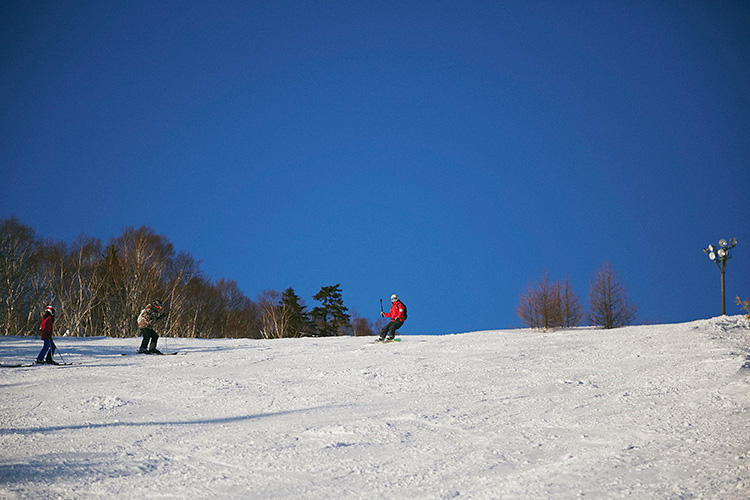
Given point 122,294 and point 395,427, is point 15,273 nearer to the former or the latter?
point 122,294

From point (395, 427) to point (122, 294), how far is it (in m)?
40.2

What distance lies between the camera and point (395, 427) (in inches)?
292

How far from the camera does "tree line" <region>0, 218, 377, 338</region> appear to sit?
3812cm

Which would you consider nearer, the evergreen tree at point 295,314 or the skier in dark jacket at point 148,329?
the skier in dark jacket at point 148,329

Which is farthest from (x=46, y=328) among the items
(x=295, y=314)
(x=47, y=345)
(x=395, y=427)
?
(x=295, y=314)

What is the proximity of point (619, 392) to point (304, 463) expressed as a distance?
598cm

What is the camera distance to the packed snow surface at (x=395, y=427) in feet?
17.3

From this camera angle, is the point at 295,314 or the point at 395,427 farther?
the point at 295,314

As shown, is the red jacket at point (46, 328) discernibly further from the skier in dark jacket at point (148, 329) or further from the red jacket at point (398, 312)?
the red jacket at point (398, 312)

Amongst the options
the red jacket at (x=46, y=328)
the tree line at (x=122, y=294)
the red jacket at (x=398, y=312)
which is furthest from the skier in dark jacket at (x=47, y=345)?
the tree line at (x=122, y=294)

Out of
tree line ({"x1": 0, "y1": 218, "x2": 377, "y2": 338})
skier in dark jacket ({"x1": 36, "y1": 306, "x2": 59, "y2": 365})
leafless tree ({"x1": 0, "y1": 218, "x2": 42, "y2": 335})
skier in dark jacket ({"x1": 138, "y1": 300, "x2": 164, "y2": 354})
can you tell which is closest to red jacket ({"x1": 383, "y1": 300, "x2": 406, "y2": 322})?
skier in dark jacket ({"x1": 138, "y1": 300, "x2": 164, "y2": 354})

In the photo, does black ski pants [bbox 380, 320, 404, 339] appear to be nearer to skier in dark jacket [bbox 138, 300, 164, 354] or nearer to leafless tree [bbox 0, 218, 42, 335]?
skier in dark jacket [bbox 138, 300, 164, 354]

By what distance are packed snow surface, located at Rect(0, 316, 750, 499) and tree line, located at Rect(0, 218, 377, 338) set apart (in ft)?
84.5

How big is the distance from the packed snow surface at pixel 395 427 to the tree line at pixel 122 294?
25.8 m
